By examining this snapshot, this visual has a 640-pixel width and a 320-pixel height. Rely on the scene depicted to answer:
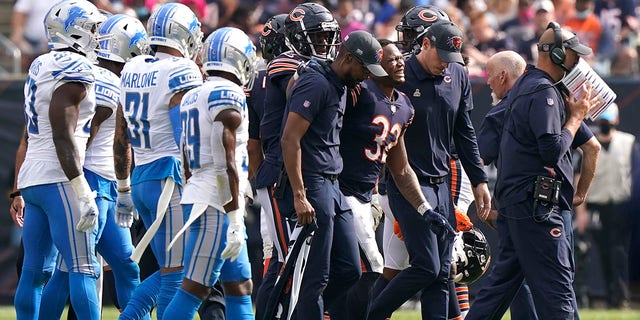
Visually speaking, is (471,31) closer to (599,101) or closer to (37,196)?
(599,101)

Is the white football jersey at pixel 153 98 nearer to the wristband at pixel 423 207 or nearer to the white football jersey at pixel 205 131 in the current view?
the white football jersey at pixel 205 131

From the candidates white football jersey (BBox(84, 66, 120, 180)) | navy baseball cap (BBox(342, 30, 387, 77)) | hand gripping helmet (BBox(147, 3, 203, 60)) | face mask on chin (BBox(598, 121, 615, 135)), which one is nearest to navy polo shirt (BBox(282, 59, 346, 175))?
navy baseball cap (BBox(342, 30, 387, 77))

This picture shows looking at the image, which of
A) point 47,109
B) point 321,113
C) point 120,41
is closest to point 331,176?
point 321,113

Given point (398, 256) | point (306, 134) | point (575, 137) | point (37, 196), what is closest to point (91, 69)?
point (37, 196)

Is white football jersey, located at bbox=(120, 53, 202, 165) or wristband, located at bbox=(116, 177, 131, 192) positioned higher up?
white football jersey, located at bbox=(120, 53, 202, 165)

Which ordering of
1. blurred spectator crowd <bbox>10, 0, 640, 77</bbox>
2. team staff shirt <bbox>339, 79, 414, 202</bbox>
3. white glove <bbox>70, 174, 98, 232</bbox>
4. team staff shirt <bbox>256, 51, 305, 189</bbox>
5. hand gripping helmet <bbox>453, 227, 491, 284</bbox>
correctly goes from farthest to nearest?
blurred spectator crowd <bbox>10, 0, 640, 77</bbox> → hand gripping helmet <bbox>453, 227, 491, 284</bbox> → team staff shirt <bbox>256, 51, 305, 189</bbox> → team staff shirt <bbox>339, 79, 414, 202</bbox> → white glove <bbox>70, 174, 98, 232</bbox>

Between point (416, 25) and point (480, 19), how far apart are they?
583 centimetres

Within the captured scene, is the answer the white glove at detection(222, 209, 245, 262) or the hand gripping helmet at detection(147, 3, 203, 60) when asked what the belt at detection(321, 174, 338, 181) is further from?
the hand gripping helmet at detection(147, 3, 203, 60)

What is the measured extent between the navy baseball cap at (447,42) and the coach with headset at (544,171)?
49 cm

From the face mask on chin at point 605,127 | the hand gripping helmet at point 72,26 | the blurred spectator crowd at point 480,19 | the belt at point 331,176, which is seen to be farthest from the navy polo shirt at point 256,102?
the blurred spectator crowd at point 480,19

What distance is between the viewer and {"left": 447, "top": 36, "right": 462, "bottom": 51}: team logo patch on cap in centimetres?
771

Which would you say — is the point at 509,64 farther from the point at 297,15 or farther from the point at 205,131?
the point at 205,131

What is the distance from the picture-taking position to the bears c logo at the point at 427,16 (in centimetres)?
823

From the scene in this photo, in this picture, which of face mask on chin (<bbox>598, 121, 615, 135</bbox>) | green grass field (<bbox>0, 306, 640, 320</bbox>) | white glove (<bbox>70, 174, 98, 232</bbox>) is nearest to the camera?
white glove (<bbox>70, 174, 98, 232</bbox>)
